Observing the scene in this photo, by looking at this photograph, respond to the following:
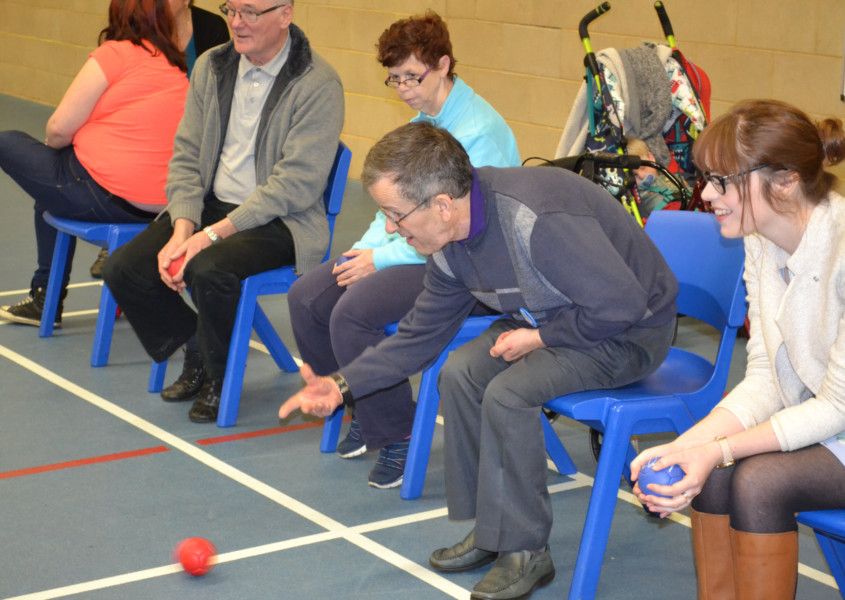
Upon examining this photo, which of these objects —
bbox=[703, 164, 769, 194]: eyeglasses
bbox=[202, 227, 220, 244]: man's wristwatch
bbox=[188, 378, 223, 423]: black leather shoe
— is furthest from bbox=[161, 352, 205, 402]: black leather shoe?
bbox=[703, 164, 769, 194]: eyeglasses

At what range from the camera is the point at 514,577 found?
2.66 meters

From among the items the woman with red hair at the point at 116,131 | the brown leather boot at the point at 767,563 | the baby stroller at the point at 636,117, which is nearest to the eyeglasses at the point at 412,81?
the baby stroller at the point at 636,117

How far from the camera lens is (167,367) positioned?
429 cm

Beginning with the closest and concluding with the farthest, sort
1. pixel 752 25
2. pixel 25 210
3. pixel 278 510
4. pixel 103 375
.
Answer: pixel 278 510, pixel 103 375, pixel 752 25, pixel 25 210

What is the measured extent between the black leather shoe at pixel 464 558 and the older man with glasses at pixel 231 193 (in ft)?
4.01

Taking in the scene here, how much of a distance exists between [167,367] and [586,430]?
4.77 feet

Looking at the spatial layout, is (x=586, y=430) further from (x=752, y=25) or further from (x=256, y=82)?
(x=752, y=25)

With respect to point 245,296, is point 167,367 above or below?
below

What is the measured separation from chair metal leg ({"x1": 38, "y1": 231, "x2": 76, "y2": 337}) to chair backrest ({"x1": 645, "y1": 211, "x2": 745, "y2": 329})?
7.86ft

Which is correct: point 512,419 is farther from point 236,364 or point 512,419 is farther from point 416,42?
point 236,364

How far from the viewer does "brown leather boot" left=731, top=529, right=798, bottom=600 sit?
6.78 feet

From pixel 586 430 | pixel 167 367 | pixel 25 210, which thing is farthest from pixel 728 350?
pixel 25 210

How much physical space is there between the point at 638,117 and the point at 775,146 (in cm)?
234

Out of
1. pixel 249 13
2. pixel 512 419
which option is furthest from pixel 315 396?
pixel 249 13
